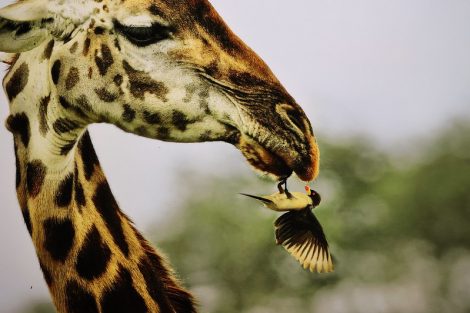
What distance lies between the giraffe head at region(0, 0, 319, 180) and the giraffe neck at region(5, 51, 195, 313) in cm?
5

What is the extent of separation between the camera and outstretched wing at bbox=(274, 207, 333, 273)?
1403mm

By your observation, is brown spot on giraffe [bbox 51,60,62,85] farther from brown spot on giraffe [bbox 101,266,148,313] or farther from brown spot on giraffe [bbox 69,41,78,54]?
brown spot on giraffe [bbox 101,266,148,313]

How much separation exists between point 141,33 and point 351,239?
1462 mm

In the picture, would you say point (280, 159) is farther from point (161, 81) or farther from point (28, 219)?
point (28, 219)

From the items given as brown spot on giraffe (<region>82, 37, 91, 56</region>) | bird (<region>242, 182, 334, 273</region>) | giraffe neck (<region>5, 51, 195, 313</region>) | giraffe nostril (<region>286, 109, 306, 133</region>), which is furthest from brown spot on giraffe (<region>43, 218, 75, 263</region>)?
bird (<region>242, 182, 334, 273</region>)

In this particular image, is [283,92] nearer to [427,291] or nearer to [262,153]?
[262,153]

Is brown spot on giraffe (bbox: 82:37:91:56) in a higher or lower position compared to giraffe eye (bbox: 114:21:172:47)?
lower

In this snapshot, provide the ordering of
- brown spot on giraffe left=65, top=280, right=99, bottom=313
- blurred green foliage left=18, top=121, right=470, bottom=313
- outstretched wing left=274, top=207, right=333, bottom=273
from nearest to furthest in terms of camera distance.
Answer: brown spot on giraffe left=65, top=280, right=99, bottom=313, outstretched wing left=274, top=207, right=333, bottom=273, blurred green foliage left=18, top=121, right=470, bottom=313

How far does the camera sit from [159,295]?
3.49 feet

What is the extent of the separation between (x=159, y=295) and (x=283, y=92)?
15.3 inches

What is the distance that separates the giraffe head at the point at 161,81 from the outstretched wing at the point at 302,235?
350 mm

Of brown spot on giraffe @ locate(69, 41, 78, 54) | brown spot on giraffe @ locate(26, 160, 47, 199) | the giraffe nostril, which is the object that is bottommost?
brown spot on giraffe @ locate(26, 160, 47, 199)

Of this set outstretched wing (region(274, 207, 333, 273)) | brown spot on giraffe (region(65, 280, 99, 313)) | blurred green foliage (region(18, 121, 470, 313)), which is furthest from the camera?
blurred green foliage (region(18, 121, 470, 313))

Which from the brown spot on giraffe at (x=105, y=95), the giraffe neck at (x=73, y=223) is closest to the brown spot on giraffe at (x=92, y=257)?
the giraffe neck at (x=73, y=223)
